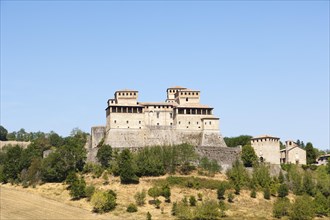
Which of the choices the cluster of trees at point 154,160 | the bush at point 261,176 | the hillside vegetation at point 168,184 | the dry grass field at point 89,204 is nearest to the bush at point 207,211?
the hillside vegetation at point 168,184

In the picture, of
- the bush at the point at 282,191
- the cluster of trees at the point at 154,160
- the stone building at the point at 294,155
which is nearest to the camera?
the bush at the point at 282,191

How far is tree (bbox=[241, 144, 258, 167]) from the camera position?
292 ft

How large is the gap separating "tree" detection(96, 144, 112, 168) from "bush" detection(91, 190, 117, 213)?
12727 mm

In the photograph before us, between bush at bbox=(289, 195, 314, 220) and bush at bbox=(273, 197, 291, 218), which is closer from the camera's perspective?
bush at bbox=(289, 195, 314, 220)

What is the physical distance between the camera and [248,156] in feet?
293

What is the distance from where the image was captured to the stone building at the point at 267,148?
3671 inches

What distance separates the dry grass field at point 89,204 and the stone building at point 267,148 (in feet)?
36.1

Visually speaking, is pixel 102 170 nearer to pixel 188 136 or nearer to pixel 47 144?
pixel 188 136

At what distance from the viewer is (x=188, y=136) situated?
93.8m

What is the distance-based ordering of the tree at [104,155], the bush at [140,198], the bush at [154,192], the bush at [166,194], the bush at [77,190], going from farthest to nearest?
the tree at [104,155], the bush at [77,190], the bush at [166,194], the bush at [154,192], the bush at [140,198]

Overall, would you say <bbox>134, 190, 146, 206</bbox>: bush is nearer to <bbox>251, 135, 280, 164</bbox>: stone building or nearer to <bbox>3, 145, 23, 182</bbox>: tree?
<bbox>251, 135, 280, 164</bbox>: stone building

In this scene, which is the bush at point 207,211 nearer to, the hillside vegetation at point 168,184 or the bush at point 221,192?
the hillside vegetation at point 168,184

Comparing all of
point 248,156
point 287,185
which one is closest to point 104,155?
point 248,156

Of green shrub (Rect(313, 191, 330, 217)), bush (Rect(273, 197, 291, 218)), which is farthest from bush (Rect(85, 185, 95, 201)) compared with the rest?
A: green shrub (Rect(313, 191, 330, 217))
